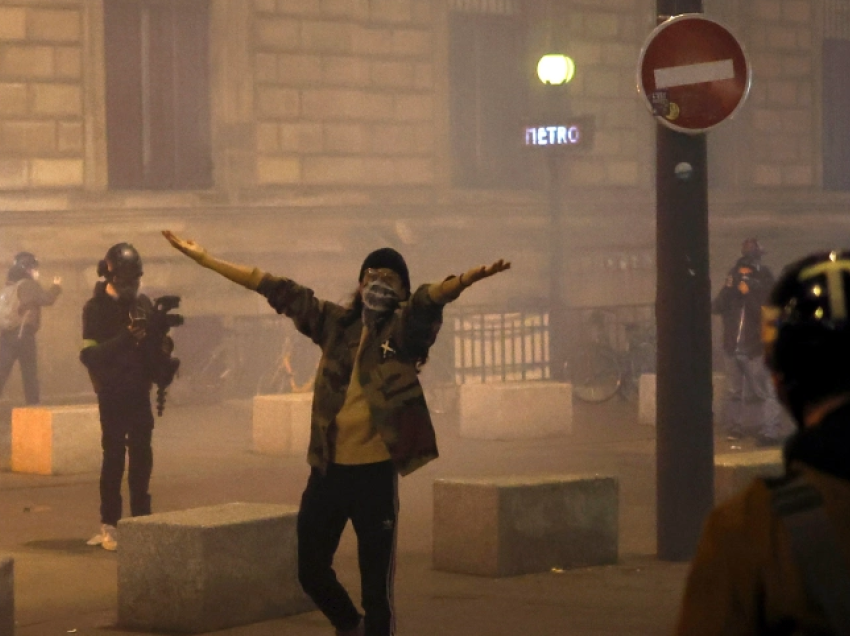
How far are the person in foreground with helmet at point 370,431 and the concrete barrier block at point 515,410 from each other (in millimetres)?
8861

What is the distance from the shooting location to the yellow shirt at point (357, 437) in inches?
234

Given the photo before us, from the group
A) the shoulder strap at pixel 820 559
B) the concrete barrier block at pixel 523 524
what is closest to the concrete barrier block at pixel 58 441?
the concrete barrier block at pixel 523 524

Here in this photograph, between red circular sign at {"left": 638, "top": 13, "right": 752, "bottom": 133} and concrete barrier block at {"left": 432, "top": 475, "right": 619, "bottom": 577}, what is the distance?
189 centimetres

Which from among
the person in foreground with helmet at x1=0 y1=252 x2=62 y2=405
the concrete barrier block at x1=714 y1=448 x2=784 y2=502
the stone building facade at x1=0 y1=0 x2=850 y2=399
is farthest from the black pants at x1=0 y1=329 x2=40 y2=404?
the concrete barrier block at x1=714 y1=448 x2=784 y2=502

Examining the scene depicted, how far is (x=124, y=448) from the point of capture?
9266 mm

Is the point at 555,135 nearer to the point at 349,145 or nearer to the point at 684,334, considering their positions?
the point at 349,145

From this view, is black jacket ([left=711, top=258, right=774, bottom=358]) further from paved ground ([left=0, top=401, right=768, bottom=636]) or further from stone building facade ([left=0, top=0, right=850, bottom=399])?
stone building facade ([left=0, top=0, right=850, bottom=399])

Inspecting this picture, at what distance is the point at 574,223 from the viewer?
86.9 feet

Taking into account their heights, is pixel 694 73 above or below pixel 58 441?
above

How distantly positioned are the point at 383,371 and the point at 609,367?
42.3 ft

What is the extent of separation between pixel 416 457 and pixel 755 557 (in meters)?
3.87

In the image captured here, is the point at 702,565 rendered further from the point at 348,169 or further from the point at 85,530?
the point at 348,169

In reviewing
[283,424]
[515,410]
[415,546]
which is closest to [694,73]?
[415,546]

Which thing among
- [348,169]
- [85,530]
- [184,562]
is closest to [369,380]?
[184,562]
